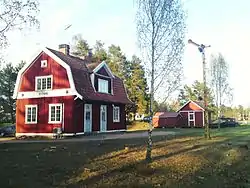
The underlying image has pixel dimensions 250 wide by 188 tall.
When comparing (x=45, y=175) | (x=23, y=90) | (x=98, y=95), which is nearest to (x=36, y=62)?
(x=23, y=90)

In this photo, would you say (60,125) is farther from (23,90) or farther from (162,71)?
(162,71)

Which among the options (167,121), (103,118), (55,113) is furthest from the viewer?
(167,121)

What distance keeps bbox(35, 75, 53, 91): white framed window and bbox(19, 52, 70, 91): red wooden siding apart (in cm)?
33

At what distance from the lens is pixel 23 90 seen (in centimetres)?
2969

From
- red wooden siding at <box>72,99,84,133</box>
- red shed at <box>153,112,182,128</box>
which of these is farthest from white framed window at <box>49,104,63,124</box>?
red shed at <box>153,112,182,128</box>

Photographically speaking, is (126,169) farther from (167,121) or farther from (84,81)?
(167,121)

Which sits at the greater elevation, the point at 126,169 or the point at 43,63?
the point at 43,63

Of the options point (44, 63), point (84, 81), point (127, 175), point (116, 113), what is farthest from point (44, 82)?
point (127, 175)

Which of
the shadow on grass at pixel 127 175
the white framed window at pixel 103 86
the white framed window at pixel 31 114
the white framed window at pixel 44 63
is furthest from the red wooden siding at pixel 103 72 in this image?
the shadow on grass at pixel 127 175

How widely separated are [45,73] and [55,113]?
11.6 feet

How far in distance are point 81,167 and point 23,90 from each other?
20581 mm

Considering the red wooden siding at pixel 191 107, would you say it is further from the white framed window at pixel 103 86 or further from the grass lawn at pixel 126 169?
the grass lawn at pixel 126 169

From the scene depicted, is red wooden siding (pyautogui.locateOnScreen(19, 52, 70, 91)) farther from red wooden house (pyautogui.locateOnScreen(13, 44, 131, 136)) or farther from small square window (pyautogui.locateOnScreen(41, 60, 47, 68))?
small square window (pyautogui.locateOnScreen(41, 60, 47, 68))

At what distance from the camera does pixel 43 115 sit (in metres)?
28.4
